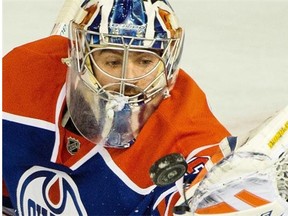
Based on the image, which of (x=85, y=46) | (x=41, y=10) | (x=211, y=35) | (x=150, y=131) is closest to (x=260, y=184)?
(x=150, y=131)

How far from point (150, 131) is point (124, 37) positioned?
219 mm

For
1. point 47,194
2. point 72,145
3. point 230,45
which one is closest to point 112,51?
point 72,145

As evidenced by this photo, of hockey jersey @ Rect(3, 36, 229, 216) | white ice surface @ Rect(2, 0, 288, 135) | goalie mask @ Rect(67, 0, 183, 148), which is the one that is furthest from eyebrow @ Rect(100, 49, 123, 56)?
white ice surface @ Rect(2, 0, 288, 135)

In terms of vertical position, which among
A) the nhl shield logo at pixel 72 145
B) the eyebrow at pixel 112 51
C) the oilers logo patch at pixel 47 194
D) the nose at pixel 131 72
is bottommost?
the oilers logo patch at pixel 47 194

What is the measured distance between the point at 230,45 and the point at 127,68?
152 cm

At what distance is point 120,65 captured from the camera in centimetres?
222

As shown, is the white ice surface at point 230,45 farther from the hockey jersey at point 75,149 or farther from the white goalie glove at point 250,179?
the white goalie glove at point 250,179

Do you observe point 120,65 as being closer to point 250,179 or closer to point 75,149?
point 75,149

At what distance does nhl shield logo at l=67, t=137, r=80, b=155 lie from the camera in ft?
7.74

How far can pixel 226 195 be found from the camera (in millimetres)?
1960

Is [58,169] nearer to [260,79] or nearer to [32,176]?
[32,176]

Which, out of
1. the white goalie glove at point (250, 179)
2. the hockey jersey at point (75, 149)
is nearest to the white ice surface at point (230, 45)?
the hockey jersey at point (75, 149)

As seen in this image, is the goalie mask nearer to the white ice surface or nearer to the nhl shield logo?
the nhl shield logo

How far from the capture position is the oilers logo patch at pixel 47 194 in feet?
7.73
